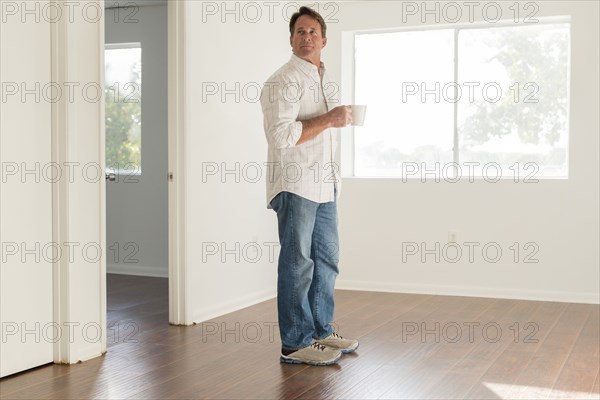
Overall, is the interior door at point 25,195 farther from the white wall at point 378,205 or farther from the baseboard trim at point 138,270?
the baseboard trim at point 138,270

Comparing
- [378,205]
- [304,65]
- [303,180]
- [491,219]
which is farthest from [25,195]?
[491,219]

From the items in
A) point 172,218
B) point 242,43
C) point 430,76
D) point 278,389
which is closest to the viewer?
point 278,389

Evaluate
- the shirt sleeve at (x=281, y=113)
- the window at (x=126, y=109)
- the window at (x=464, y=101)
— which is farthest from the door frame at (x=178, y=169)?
the window at (x=126, y=109)

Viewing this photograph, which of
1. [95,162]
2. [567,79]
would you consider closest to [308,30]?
[95,162]

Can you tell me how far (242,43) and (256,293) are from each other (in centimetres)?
161

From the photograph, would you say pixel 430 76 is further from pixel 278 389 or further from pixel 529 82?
pixel 278 389

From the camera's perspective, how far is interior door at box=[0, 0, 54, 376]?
316 cm

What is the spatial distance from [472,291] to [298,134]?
2672 mm

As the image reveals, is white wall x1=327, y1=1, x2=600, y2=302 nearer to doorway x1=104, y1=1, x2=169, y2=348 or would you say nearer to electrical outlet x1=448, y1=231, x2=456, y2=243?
electrical outlet x1=448, y1=231, x2=456, y2=243

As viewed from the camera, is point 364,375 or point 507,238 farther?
point 507,238

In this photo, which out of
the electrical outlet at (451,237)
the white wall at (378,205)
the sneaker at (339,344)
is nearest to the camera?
the sneaker at (339,344)

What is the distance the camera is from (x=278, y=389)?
300 centimetres

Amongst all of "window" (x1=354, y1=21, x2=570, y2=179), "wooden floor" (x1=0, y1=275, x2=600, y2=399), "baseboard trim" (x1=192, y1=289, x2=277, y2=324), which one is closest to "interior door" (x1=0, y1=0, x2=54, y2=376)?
"wooden floor" (x1=0, y1=275, x2=600, y2=399)

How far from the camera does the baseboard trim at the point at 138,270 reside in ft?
21.0
